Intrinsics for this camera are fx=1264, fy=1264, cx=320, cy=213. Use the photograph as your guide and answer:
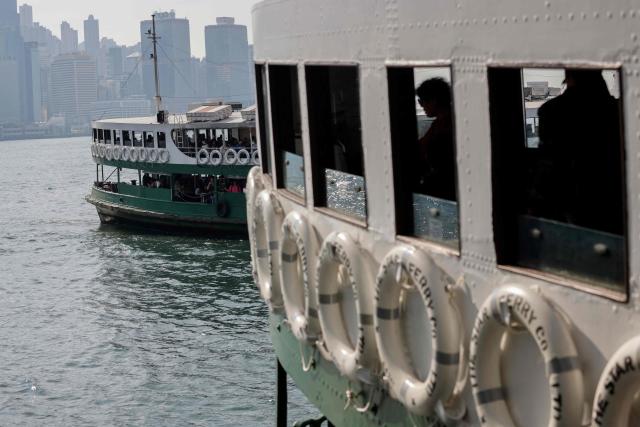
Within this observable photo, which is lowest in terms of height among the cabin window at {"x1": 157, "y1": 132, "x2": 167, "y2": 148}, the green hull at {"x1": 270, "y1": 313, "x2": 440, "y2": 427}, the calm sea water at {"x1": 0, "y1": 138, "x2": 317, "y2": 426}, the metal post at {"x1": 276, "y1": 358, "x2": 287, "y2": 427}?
→ the calm sea water at {"x1": 0, "y1": 138, "x2": 317, "y2": 426}

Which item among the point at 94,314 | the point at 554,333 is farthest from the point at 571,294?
the point at 94,314

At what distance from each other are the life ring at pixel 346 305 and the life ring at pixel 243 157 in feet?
113

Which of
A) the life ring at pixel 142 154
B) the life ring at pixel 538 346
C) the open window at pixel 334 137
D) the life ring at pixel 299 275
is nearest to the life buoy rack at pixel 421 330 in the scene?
the life ring at pixel 538 346

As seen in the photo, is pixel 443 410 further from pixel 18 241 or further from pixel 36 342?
pixel 18 241

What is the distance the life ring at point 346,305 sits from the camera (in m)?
6.31

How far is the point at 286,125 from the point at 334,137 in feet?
4.46

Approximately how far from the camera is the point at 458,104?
204 inches

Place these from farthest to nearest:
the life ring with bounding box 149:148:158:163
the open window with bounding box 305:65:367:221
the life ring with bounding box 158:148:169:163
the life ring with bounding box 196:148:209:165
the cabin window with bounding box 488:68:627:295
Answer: the life ring with bounding box 149:148:158:163, the life ring with bounding box 158:148:169:163, the life ring with bounding box 196:148:209:165, the open window with bounding box 305:65:367:221, the cabin window with bounding box 488:68:627:295

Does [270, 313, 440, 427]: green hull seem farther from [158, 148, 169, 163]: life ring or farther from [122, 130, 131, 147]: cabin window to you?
[122, 130, 131, 147]: cabin window

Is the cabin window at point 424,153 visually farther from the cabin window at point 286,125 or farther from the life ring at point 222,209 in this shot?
the life ring at point 222,209

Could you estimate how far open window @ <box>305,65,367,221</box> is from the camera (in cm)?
702

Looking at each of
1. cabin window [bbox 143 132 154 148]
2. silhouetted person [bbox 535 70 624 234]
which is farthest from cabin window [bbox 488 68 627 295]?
cabin window [bbox 143 132 154 148]

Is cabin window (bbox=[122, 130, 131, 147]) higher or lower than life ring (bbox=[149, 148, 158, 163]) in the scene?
higher

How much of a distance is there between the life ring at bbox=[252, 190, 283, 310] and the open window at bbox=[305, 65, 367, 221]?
0.94 m
